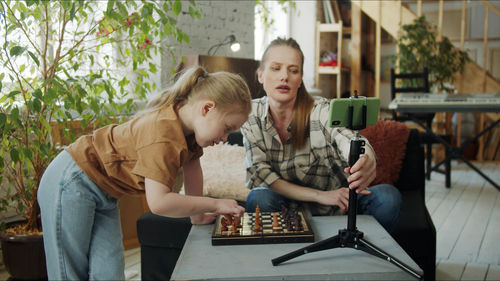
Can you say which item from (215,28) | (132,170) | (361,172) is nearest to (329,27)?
(215,28)

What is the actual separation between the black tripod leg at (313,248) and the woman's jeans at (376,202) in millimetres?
501

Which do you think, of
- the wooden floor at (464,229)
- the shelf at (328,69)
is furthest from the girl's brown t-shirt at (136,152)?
the shelf at (328,69)

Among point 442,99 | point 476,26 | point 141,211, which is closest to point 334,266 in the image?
point 141,211

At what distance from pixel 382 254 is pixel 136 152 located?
2.41 ft

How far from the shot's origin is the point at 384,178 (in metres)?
2.12

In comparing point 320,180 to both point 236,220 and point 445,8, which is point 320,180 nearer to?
point 236,220

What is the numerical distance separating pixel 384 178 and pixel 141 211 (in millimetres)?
1446

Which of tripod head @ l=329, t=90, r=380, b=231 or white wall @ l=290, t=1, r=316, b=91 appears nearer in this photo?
tripod head @ l=329, t=90, r=380, b=231

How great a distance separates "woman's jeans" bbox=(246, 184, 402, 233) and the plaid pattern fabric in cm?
5

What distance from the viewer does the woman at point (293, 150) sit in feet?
5.68

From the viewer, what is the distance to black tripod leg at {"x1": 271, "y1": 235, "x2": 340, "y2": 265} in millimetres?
1190

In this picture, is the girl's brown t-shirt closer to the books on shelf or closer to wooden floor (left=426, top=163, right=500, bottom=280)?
wooden floor (left=426, top=163, right=500, bottom=280)

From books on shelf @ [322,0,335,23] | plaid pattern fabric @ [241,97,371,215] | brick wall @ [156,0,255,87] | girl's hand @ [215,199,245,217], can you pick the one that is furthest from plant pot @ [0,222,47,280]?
books on shelf @ [322,0,335,23]

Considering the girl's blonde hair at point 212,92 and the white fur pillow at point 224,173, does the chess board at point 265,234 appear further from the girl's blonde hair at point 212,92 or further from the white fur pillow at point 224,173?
the white fur pillow at point 224,173
